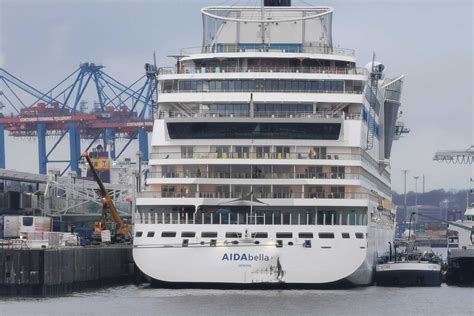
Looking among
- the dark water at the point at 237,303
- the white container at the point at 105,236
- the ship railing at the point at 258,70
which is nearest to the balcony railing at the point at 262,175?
the dark water at the point at 237,303

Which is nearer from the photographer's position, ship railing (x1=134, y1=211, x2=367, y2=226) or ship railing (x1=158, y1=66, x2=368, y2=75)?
ship railing (x1=134, y1=211, x2=367, y2=226)

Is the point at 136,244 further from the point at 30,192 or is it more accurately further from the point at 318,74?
the point at 30,192

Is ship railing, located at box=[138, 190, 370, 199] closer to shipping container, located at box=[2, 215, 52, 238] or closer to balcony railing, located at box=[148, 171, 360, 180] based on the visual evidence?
balcony railing, located at box=[148, 171, 360, 180]

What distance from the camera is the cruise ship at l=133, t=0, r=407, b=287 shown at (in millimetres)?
63719

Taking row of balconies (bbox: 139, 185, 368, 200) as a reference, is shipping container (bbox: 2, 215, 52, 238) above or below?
below

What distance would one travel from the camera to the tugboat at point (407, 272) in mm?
73812

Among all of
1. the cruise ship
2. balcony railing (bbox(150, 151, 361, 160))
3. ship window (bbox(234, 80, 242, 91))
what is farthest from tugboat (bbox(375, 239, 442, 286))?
ship window (bbox(234, 80, 242, 91))

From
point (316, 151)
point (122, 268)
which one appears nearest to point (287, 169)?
point (316, 151)

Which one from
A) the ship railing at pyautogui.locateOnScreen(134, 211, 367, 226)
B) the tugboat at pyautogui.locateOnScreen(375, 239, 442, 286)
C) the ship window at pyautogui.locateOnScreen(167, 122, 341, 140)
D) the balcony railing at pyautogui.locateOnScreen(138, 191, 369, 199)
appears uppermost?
the ship window at pyautogui.locateOnScreen(167, 122, 341, 140)

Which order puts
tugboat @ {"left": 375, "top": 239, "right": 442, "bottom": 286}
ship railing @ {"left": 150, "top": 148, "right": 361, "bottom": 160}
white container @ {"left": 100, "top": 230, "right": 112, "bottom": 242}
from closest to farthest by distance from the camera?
ship railing @ {"left": 150, "top": 148, "right": 361, "bottom": 160} → tugboat @ {"left": 375, "top": 239, "right": 442, "bottom": 286} → white container @ {"left": 100, "top": 230, "right": 112, "bottom": 242}

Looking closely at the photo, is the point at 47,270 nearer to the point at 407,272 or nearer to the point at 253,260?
the point at 253,260

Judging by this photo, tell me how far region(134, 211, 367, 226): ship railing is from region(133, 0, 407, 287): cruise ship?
42 mm

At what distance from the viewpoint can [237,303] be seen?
59.6 meters

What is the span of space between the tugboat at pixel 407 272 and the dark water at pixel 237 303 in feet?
17.7
